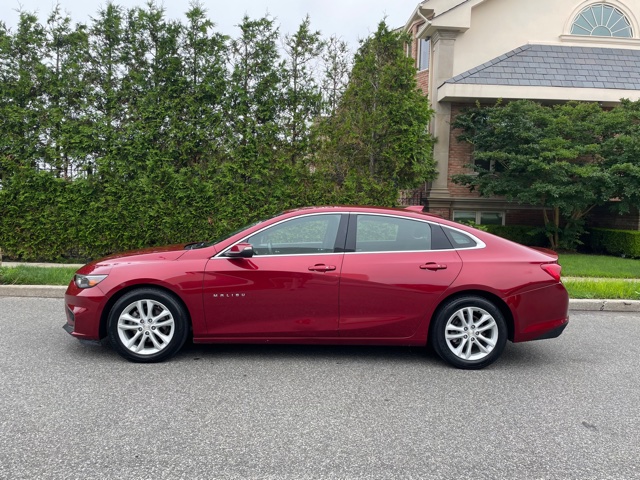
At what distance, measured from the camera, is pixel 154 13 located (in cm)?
1045

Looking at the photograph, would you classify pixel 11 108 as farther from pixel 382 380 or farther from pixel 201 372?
pixel 382 380

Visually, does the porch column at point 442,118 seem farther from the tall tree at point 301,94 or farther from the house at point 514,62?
the tall tree at point 301,94

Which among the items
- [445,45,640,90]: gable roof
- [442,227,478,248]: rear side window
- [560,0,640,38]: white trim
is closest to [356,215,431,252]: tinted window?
[442,227,478,248]: rear side window

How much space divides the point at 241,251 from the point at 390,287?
55.7 inches

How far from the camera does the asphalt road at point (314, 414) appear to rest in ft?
9.93

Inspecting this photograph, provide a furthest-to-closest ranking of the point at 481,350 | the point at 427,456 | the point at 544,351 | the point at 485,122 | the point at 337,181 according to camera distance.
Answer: the point at 485,122
the point at 337,181
the point at 544,351
the point at 481,350
the point at 427,456

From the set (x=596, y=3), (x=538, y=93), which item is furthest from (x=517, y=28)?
(x=538, y=93)

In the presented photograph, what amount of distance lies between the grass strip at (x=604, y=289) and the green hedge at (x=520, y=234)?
6339 mm

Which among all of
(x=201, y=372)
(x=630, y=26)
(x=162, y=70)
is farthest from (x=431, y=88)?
(x=201, y=372)

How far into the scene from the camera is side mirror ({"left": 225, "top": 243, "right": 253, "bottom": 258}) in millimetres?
4789

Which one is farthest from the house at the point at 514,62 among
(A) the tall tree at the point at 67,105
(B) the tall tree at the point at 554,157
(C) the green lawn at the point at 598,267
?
(A) the tall tree at the point at 67,105

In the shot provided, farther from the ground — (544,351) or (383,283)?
(383,283)

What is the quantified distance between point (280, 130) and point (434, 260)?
6.56 m

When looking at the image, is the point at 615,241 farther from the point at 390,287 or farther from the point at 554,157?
the point at 390,287
